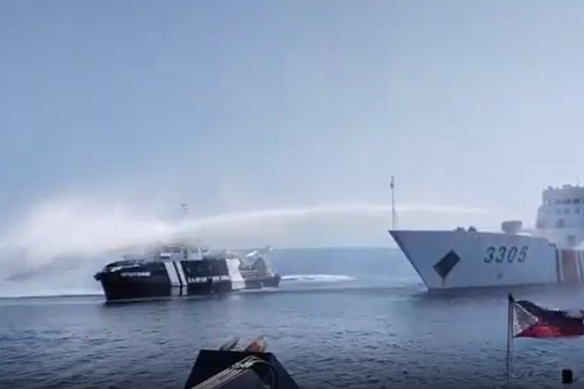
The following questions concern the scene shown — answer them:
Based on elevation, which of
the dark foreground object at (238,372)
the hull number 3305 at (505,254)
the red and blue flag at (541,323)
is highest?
the dark foreground object at (238,372)

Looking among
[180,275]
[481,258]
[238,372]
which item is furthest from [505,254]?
[238,372]

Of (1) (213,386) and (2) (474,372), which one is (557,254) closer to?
(2) (474,372)

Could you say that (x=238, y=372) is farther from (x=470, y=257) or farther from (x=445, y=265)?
(x=470, y=257)

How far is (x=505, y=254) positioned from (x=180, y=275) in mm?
37051

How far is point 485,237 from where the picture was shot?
63.1m

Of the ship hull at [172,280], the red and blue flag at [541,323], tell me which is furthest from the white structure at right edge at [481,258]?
the red and blue flag at [541,323]

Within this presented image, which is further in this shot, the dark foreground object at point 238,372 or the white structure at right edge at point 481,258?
the white structure at right edge at point 481,258

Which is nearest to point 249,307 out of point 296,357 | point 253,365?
point 296,357

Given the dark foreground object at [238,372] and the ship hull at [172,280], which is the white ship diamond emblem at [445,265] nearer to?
the ship hull at [172,280]

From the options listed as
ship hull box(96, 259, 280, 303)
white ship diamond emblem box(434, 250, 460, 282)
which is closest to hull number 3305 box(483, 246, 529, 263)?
white ship diamond emblem box(434, 250, 460, 282)

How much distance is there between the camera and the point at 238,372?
990cm

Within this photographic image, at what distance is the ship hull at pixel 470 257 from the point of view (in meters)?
63.0

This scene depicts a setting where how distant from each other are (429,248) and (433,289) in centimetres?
477

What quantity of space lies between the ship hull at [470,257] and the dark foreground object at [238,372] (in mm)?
54103
